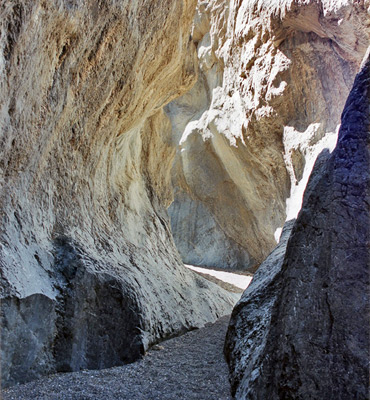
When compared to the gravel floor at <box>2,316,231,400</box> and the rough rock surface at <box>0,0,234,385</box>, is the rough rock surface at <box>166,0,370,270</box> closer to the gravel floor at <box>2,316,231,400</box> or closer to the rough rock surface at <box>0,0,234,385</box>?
the rough rock surface at <box>0,0,234,385</box>

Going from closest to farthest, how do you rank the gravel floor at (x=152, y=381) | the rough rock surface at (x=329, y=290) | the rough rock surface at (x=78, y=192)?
the rough rock surface at (x=329, y=290) → the gravel floor at (x=152, y=381) → the rough rock surface at (x=78, y=192)

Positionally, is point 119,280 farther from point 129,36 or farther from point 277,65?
point 277,65

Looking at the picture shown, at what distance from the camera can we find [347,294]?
2289mm

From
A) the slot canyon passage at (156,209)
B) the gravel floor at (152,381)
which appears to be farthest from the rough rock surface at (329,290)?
the gravel floor at (152,381)

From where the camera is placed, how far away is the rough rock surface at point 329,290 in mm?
2193

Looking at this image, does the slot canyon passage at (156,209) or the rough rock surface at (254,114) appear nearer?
the slot canyon passage at (156,209)

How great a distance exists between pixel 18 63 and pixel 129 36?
7.16 feet

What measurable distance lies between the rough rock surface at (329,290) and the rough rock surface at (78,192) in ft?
6.02

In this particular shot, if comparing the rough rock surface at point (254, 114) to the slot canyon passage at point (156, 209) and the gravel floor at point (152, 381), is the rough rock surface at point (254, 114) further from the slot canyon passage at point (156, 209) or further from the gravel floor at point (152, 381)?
the gravel floor at point (152, 381)

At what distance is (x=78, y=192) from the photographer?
509 cm

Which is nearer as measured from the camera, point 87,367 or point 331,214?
point 331,214

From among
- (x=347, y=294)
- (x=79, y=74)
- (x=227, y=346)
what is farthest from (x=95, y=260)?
(x=347, y=294)

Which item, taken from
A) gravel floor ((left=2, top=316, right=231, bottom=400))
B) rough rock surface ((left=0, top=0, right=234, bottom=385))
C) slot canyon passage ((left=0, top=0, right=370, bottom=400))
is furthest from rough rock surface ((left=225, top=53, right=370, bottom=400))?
rough rock surface ((left=0, top=0, right=234, bottom=385))

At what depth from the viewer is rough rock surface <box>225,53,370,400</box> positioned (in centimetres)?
219
